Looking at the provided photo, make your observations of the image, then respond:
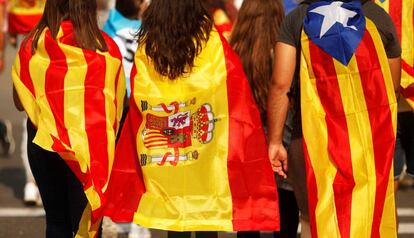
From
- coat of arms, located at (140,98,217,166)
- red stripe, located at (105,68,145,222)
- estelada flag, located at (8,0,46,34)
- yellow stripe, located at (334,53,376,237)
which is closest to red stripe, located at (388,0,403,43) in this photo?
yellow stripe, located at (334,53,376,237)

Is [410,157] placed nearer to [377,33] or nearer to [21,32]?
[377,33]

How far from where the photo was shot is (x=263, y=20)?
661 centimetres

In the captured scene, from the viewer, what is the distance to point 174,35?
5.80 metres

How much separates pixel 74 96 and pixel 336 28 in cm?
143

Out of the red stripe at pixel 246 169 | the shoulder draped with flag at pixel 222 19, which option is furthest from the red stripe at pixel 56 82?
the shoulder draped with flag at pixel 222 19

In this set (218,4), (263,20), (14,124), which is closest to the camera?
(263,20)

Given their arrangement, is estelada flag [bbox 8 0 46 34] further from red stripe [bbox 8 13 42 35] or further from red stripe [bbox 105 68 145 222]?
red stripe [bbox 105 68 145 222]

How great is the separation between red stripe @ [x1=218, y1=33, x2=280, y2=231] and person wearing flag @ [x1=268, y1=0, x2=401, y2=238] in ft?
0.79

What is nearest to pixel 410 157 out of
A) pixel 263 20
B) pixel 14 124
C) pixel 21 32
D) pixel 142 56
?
pixel 263 20

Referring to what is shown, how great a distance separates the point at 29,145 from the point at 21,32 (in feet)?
10.6

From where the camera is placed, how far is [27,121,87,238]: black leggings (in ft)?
19.5

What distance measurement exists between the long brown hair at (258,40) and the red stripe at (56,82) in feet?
3.82

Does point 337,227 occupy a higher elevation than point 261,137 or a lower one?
lower

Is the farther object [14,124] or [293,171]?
[14,124]
